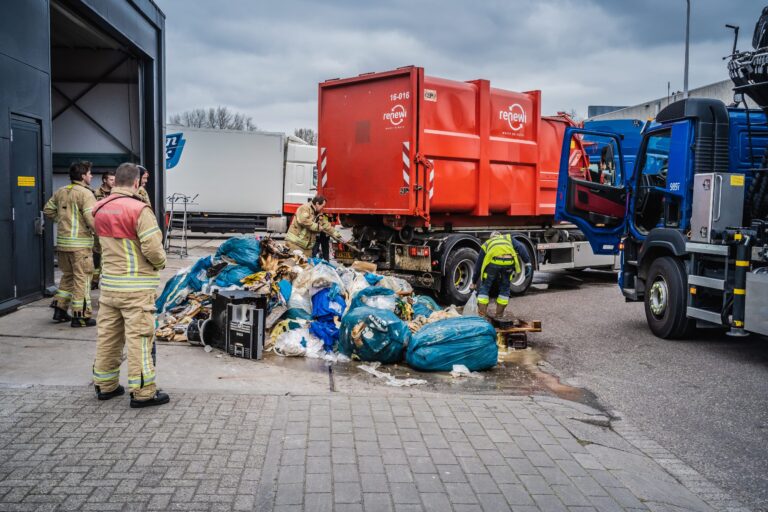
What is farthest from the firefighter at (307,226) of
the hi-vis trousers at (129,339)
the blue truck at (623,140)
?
the blue truck at (623,140)

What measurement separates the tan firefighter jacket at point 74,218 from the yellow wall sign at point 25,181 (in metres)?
1.24

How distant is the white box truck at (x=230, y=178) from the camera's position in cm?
2211

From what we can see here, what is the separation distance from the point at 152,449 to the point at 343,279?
451cm

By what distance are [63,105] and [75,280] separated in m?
8.48

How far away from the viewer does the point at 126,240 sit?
4.84 meters

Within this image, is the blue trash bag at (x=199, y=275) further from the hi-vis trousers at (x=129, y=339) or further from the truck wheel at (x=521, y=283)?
the truck wheel at (x=521, y=283)

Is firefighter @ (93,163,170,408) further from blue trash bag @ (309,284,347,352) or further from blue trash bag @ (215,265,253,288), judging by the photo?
blue trash bag @ (215,265,253,288)

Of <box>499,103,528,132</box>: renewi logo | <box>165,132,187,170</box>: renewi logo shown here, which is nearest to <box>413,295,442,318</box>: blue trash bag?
<box>499,103,528,132</box>: renewi logo

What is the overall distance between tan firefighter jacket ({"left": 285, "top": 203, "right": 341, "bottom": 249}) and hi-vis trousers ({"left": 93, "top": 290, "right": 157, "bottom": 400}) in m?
5.33

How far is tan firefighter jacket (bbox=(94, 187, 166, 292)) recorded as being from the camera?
15.8 ft

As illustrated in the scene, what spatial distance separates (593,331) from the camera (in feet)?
29.3

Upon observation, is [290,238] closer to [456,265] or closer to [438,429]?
[456,265]

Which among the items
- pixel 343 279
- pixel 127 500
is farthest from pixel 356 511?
pixel 343 279

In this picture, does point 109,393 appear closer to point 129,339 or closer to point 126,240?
point 129,339
